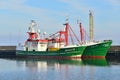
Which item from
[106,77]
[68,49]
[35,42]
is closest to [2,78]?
[106,77]

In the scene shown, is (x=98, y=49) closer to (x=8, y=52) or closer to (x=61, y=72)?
(x=8, y=52)

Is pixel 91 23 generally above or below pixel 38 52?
above

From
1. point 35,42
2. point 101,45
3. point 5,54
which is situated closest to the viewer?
point 101,45

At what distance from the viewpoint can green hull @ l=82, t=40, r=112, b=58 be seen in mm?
96188

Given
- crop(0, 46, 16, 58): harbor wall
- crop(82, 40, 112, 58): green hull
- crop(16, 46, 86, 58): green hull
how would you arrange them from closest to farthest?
crop(82, 40, 112, 58): green hull → crop(16, 46, 86, 58): green hull → crop(0, 46, 16, 58): harbor wall

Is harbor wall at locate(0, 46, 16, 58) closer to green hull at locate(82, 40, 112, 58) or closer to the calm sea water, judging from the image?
green hull at locate(82, 40, 112, 58)

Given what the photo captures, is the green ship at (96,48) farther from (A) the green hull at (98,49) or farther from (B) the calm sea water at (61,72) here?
(B) the calm sea water at (61,72)

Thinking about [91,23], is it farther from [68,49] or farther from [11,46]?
[11,46]

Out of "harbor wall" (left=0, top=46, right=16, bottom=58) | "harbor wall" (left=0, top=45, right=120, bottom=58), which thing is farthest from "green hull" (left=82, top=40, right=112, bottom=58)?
"harbor wall" (left=0, top=46, right=16, bottom=58)

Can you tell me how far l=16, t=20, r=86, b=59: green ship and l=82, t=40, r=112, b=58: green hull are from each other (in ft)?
6.19

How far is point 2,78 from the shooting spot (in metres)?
47.6

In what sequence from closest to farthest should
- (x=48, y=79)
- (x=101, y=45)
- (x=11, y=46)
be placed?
1. (x=48, y=79)
2. (x=101, y=45)
3. (x=11, y=46)

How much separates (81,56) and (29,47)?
13.7m

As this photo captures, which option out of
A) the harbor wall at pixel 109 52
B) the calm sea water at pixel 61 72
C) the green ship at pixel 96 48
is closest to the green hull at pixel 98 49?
the green ship at pixel 96 48
